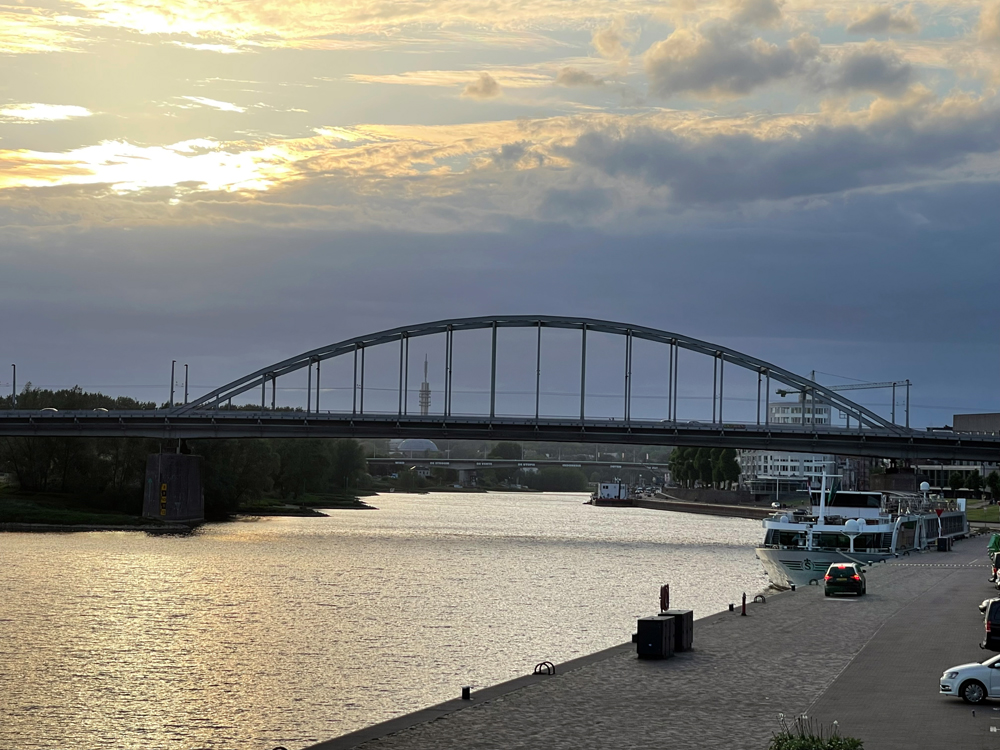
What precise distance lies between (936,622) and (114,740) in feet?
97.7

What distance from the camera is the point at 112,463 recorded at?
140 metres

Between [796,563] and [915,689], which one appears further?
[796,563]

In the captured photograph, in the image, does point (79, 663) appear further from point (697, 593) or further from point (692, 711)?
point (697, 593)

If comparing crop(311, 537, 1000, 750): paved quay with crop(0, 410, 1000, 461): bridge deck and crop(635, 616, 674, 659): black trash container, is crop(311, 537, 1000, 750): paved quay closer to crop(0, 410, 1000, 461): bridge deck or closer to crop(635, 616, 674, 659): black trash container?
crop(635, 616, 674, 659): black trash container

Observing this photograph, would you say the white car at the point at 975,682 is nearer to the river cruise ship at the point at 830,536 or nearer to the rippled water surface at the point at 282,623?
the rippled water surface at the point at 282,623

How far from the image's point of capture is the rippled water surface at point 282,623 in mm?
35562

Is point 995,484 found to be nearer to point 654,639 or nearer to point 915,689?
point 654,639

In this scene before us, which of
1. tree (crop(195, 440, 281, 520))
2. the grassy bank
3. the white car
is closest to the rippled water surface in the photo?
the grassy bank

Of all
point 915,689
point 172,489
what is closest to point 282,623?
point 915,689

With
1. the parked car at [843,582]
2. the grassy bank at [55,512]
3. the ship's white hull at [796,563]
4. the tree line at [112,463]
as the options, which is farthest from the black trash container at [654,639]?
the tree line at [112,463]

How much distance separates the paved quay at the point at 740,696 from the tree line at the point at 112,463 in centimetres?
10114

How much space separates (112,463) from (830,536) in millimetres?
88451

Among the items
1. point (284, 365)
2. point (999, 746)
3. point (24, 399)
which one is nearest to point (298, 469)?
point (284, 365)

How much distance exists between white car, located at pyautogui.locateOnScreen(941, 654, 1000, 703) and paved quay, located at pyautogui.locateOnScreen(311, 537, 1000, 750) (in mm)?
324
